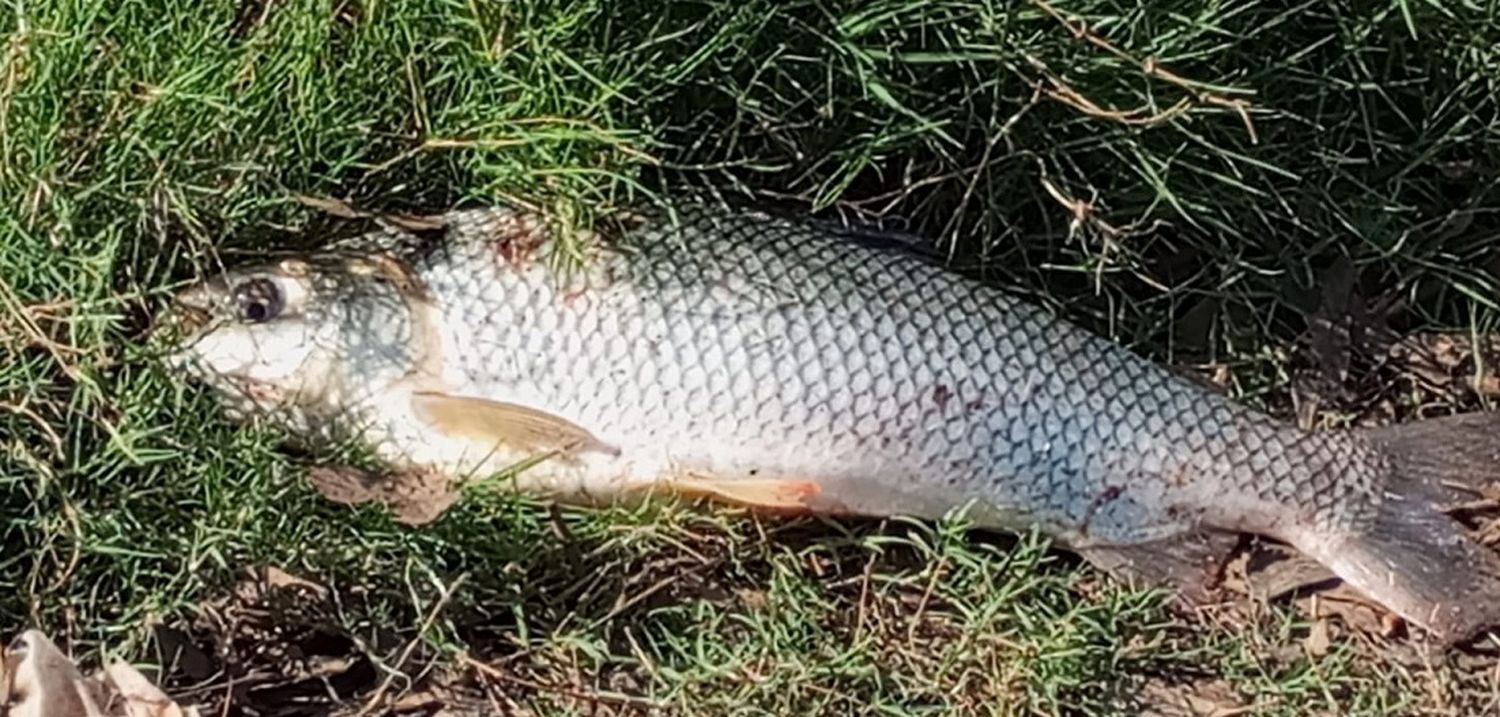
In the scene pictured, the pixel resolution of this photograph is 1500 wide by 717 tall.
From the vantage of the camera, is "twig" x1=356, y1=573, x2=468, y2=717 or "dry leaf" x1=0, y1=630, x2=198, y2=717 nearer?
"dry leaf" x1=0, y1=630, x2=198, y2=717

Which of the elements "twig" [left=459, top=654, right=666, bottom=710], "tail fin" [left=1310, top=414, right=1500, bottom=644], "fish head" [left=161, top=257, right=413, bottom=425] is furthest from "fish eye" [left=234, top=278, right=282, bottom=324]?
"tail fin" [left=1310, top=414, right=1500, bottom=644]

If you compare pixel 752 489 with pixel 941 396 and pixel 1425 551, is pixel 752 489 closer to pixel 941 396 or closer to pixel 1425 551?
pixel 941 396

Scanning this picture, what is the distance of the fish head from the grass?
5 cm

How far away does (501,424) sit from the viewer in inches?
129

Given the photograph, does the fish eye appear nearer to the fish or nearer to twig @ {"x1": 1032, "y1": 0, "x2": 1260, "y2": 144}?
the fish

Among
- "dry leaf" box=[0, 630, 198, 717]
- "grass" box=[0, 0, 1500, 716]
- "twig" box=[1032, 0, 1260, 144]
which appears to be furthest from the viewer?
"twig" box=[1032, 0, 1260, 144]

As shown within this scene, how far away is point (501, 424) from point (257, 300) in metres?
0.40

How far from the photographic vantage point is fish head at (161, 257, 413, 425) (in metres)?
3.29

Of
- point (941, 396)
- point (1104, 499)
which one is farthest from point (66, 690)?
point (1104, 499)

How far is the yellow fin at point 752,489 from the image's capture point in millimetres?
3328

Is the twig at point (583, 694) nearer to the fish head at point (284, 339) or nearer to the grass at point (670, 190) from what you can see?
the grass at point (670, 190)

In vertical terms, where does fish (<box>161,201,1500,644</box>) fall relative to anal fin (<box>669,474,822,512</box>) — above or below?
above

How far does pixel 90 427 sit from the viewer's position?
327cm

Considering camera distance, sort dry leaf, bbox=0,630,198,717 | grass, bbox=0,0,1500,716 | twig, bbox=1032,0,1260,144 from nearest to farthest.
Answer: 1. dry leaf, bbox=0,630,198,717
2. grass, bbox=0,0,1500,716
3. twig, bbox=1032,0,1260,144
